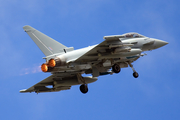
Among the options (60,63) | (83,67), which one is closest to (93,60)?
(83,67)

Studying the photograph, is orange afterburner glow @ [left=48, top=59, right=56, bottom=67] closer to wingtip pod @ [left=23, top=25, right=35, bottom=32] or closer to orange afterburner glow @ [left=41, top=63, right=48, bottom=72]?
orange afterburner glow @ [left=41, top=63, right=48, bottom=72]

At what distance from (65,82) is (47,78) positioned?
1.40 meters

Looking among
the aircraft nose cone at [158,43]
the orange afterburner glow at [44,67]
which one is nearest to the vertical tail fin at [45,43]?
the orange afterburner glow at [44,67]

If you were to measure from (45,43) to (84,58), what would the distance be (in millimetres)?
3340

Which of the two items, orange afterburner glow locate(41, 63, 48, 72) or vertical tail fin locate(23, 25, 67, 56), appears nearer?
orange afterburner glow locate(41, 63, 48, 72)

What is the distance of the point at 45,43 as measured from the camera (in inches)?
933

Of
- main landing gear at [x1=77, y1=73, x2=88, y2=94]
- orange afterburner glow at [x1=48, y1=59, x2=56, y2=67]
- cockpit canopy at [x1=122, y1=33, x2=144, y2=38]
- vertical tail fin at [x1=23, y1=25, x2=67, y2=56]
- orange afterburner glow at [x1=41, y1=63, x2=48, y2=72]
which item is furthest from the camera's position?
main landing gear at [x1=77, y1=73, x2=88, y2=94]

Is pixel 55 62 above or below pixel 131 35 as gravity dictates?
below

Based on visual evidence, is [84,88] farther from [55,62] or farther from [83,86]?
[55,62]

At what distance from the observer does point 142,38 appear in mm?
24828

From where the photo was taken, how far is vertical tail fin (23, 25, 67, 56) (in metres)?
23.5

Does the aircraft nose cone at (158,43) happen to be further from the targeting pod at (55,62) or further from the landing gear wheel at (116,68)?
the targeting pod at (55,62)

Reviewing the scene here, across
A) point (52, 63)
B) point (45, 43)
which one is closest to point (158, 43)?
point (45, 43)

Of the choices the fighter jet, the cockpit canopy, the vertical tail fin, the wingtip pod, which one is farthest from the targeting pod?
the cockpit canopy
